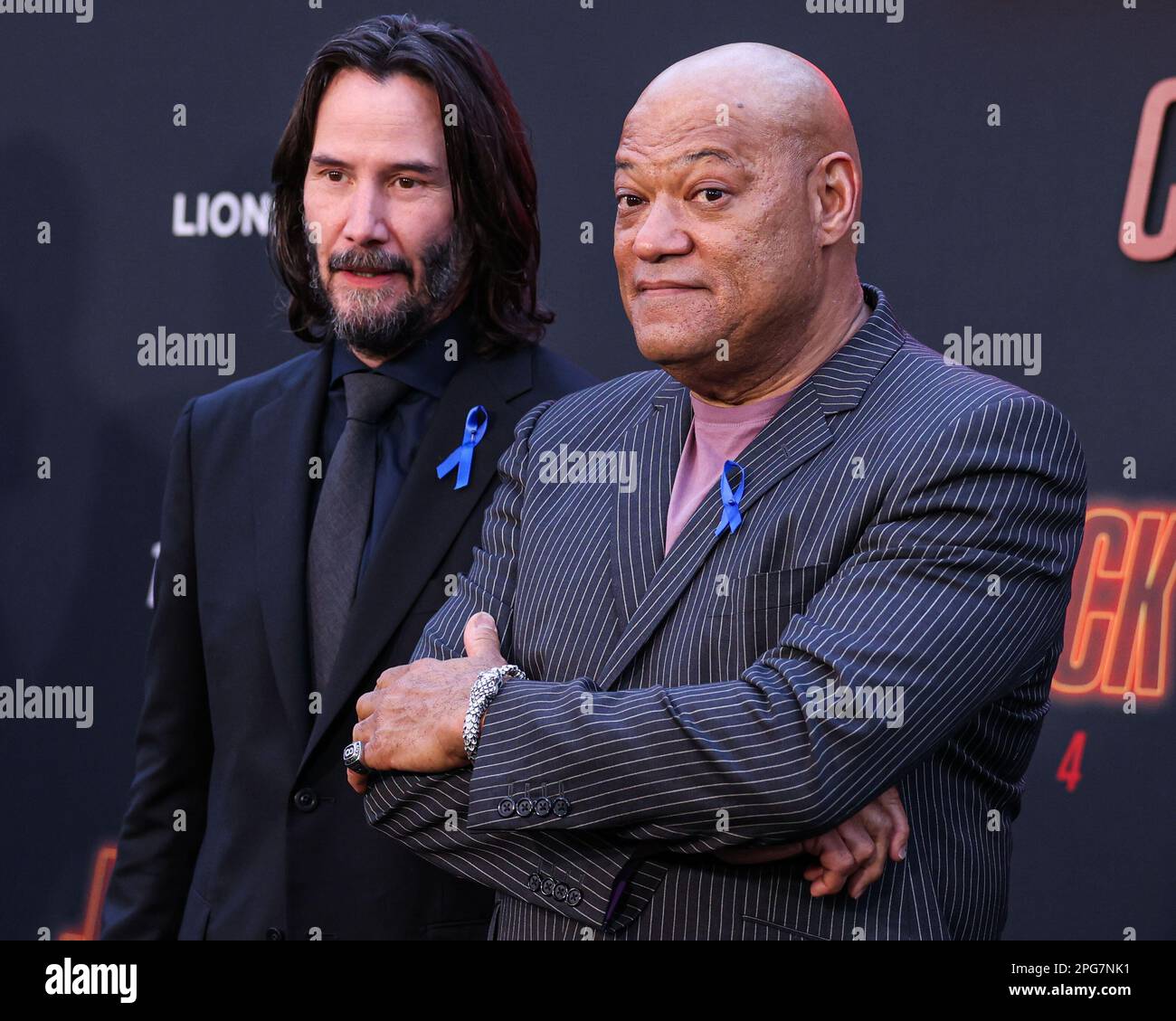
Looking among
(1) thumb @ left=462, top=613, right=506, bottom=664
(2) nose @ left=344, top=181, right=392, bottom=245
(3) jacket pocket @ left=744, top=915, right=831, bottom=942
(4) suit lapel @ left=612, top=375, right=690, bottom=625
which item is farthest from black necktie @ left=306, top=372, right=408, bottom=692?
(3) jacket pocket @ left=744, top=915, right=831, bottom=942

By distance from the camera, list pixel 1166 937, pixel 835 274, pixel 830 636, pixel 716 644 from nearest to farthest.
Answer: pixel 830 636 < pixel 716 644 < pixel 835 274 < pixel 1166 937

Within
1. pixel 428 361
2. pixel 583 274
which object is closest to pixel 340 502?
pixel 428 361

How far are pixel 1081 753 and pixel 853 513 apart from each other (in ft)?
7.89

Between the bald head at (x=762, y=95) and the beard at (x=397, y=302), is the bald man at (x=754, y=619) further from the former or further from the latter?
the beard at (x=397, y=302)

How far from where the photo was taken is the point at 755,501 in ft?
7.98

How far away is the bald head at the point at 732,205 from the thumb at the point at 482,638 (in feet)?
1.70

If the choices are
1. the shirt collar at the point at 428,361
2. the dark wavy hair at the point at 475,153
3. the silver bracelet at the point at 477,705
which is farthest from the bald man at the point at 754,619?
the dark wavy hair at the point at 475,153

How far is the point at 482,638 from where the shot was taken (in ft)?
8.31

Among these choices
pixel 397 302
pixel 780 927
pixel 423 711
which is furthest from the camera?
pixel 397 302

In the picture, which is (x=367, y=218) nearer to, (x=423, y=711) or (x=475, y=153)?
(x=475, y=153)

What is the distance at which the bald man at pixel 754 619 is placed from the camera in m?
2.20

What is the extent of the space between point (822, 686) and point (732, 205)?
782mm

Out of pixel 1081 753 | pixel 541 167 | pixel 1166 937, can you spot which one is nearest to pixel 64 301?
pixel 541 167
